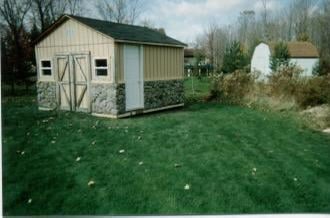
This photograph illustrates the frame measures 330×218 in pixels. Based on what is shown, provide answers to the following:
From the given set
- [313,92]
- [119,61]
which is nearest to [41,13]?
[119,61]

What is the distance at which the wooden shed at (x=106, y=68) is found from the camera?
130 inches

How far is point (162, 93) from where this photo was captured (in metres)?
3.61

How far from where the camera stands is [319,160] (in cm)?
326

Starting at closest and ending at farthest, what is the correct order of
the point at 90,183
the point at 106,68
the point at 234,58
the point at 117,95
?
1. the point at 90,183
2. the point at 234,58
3. the point at 106,68
4. the point at 117,95

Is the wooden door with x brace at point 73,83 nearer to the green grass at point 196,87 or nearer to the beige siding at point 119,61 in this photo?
the beige siding at point 119,61

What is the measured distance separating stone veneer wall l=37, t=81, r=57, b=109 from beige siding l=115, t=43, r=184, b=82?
718 millimetres

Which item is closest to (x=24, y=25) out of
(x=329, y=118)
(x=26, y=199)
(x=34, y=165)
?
(x=34, y=165)

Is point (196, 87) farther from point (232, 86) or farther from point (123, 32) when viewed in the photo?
point (123, 32)

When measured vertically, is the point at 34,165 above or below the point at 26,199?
above

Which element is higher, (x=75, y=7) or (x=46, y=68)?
(x=75, y=7)

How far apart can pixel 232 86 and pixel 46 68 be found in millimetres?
1840

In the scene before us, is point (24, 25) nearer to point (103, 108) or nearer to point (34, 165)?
point (103, 108)

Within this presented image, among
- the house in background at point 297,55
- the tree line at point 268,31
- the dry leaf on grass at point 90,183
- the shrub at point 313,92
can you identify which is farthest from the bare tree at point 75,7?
the shrub at point 313,92

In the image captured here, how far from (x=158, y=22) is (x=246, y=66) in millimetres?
942
